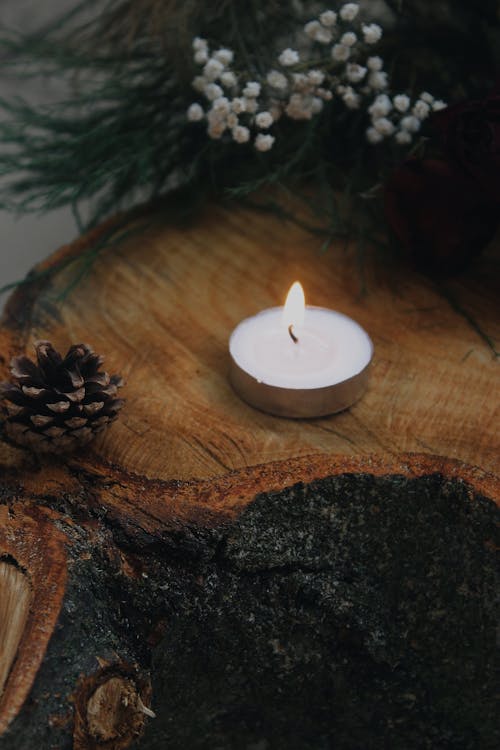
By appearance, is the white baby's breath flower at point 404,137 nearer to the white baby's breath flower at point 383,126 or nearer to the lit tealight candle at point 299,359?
the white baby's breath flower at point 383,126

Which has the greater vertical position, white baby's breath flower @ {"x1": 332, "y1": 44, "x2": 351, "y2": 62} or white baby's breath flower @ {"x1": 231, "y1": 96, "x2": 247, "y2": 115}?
white baby's breath flower @ {"x1": 332, "y1": 44, "x2": 351, "y2": 62}

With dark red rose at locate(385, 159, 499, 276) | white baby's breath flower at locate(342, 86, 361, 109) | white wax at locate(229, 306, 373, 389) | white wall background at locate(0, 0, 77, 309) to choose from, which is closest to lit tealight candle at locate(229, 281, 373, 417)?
white wax at locate(229, 306, 373, 389)

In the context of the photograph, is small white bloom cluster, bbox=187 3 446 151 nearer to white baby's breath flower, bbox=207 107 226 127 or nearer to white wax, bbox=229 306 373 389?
white baby's breath flower, bbox=207 107 226 127

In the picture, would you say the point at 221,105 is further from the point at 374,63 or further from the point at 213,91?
the point at 374,63

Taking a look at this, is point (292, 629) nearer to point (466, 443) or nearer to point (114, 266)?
point (466, 443)

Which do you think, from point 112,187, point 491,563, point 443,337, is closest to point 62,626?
point 491,563
